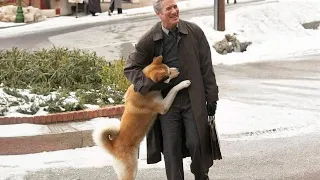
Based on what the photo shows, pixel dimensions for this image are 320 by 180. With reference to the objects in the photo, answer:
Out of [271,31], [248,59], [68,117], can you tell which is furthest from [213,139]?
[271,31]

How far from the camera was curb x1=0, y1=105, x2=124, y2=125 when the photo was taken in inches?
311

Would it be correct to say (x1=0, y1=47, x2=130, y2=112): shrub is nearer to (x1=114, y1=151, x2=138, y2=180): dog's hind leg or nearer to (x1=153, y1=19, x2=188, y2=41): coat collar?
(x1=114, y1=151, x2=138, y2=180): dog's hind leg

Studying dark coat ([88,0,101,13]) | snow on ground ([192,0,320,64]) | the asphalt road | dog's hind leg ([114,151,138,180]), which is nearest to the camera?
dog's hind leg ([114,151,138,180])

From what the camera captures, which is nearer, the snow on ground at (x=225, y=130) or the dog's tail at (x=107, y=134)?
the dog's tail at (x=107, y=134)

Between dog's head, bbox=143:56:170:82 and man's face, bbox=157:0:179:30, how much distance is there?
0.31m

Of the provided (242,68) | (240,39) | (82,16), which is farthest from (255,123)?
(82,16)

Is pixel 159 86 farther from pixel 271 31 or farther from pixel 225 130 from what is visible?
pixel 271 31

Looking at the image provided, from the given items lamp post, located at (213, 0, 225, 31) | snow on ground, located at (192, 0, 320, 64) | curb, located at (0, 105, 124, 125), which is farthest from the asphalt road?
lamp post, located at (213, 0, 225, 31)

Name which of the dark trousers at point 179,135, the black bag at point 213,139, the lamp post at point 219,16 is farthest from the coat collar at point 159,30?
the lamp post at point 219,16

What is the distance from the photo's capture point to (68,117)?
812cm

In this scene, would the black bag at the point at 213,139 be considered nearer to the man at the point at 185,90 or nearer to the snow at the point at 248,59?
the man at the point at 185,90

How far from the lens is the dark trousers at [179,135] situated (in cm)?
543

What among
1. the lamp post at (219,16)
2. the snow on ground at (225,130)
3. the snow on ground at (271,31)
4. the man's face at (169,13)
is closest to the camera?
the man's face at (169,13)

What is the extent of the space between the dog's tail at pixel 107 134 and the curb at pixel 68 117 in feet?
8.56
